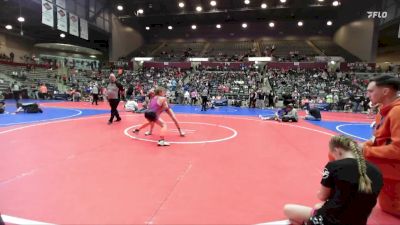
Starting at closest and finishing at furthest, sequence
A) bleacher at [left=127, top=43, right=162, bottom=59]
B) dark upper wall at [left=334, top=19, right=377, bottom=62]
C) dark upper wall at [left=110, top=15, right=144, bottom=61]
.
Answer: dark upper wall at [left=334, top=19, right=377, bottom=62]
dark upper wall at [left=110, top=15, right=144, bottom=61]
bleacher at [left=127, top=43, right=162, bottom=59]

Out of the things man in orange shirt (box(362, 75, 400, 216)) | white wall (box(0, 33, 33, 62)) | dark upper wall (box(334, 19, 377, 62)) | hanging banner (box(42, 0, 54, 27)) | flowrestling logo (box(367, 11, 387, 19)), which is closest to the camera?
man in orange shirt (box(362, 75, 400, 216))

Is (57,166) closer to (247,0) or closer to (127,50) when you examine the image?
(247,0)

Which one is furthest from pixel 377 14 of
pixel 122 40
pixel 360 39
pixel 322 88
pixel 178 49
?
pixel 122 40

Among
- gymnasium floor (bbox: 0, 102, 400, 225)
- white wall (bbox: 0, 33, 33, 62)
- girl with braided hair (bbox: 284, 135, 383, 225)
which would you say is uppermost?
white wall (bbox: 0, 33, 33, 62)

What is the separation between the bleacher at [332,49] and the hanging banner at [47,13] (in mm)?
29117

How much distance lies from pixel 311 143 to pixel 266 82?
20072mm

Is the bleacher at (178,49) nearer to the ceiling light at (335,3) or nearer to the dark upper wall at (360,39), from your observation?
the ceiling light at (335,3)

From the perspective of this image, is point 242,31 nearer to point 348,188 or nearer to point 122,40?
point 122,40

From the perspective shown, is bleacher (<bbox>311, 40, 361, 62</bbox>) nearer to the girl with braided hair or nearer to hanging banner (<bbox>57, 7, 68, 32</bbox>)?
hanging banner (<bbox>57, 7, 68, 32</bbox>)

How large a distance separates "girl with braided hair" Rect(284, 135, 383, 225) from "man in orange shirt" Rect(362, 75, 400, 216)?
0.71 m

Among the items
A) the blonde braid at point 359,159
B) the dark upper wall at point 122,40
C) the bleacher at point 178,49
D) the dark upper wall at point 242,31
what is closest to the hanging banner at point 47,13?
the dark upper wall at point 122,40

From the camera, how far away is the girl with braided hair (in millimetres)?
2170

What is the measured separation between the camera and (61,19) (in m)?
20.8

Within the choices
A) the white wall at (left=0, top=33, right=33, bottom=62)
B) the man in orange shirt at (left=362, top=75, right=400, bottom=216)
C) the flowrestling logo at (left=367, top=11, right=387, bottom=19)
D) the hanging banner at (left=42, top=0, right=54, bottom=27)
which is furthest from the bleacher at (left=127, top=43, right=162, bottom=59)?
the man in orange shirt at (left=362, top=75, right=400, bottom=216)
